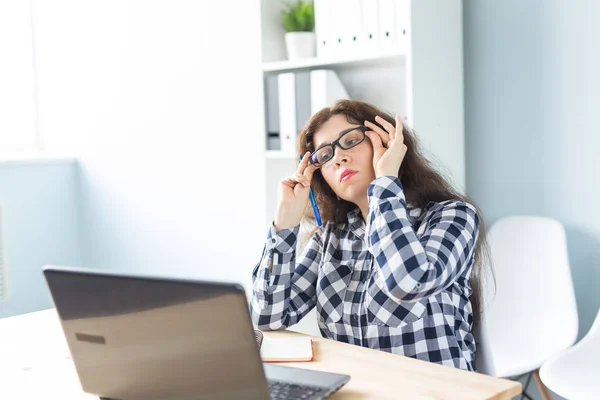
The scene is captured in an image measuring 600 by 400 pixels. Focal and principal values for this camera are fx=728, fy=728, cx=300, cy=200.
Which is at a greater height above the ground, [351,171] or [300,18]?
[300,18]

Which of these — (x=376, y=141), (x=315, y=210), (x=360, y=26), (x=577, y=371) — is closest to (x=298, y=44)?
(x=360, y=26)

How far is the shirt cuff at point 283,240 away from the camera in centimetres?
169

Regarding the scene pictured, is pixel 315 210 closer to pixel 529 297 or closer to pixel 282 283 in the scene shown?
pixel 282 283

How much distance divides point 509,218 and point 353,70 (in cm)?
84

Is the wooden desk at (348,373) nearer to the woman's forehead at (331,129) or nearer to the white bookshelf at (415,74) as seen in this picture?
the woman's forehead at (331,129)

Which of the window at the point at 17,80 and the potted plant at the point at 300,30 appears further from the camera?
the window at the point at 17,80

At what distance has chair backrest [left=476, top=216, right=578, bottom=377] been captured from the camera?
2188mm

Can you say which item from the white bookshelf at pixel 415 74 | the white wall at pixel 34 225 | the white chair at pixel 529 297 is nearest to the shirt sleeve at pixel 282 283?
the white chair at pixel 529 297

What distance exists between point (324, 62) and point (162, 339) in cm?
179

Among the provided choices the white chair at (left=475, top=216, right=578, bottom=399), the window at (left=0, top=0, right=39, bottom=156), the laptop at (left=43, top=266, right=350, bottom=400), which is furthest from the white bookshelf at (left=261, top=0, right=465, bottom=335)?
the window at (left=0, top=0, right=39, bottom=156)

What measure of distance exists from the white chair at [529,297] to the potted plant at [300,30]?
0.98m

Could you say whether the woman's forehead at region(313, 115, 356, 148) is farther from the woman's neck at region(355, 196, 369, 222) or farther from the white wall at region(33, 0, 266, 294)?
the white wall at region(33, 0, 266, 294)

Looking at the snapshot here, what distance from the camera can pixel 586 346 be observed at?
2059 mm

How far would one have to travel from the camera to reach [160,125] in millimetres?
3520
